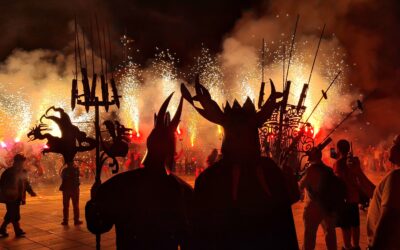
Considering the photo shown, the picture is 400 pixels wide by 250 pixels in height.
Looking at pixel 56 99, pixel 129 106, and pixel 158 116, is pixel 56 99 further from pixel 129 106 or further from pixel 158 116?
pixel 158 116

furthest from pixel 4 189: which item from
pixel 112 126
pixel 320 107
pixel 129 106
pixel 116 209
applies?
pixel 129 106

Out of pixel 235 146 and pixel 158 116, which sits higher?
pixel 158 116

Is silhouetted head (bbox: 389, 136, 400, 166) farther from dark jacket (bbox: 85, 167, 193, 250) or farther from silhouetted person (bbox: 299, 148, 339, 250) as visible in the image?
dark jacket (bbox: 85, 167, 193, 250)

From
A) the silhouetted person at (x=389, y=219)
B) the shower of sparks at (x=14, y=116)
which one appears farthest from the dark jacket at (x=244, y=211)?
the shower of sparks at (x=14, y=116)

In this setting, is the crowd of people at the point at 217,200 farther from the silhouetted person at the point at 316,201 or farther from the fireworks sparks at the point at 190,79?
the fireworks sparks at the point at 190,79

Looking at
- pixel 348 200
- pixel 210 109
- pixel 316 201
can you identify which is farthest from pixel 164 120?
pixel 348 200

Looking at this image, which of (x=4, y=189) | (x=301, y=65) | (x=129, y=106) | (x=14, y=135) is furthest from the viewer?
(x=129, y=106)

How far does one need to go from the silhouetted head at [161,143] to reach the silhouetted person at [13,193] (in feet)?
17.0

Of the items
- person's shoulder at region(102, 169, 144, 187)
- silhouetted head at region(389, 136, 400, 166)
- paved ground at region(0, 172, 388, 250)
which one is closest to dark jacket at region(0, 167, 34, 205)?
paved ground at region(0, 172, 388, 250)

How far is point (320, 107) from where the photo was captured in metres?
22.9

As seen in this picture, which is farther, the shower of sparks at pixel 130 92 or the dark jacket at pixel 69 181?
the shower of sparks at pixel 130 92

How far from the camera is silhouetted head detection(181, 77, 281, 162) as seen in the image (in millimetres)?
2213

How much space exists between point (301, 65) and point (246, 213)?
1693cm

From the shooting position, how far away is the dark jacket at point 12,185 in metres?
6.61
